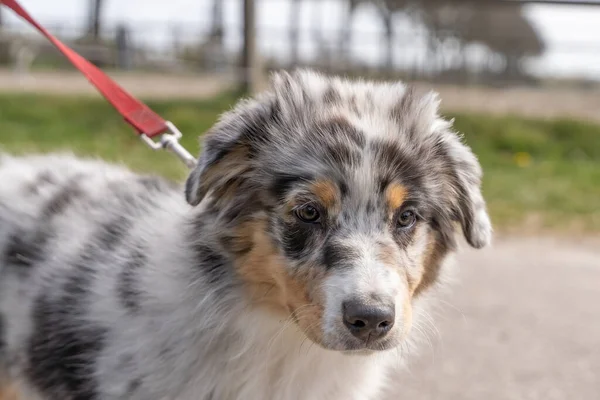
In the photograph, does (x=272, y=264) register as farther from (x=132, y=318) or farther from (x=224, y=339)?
(x=132, y=318)

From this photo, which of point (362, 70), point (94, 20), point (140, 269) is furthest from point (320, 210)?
point (94, 20)

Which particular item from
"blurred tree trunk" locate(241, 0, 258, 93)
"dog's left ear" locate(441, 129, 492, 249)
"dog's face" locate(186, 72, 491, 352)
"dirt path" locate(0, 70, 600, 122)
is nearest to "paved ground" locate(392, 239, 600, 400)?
"dog's left ear" locate(441, 129, 492, 249)

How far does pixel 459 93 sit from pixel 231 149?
11.6 m

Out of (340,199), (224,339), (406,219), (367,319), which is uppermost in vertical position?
(340,199)

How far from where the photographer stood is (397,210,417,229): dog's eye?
2756 mm

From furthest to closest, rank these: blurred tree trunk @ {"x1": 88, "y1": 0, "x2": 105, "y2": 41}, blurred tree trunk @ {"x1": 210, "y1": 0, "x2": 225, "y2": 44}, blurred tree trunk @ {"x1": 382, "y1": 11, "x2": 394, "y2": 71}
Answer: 1. blurred tree trunk @ {"x1": 88, "y1": 0, "x2": 105, "y2": 41}
2. blurred tree trunk @ {"x1": 210, "y1": 0, "x2": 225, "y2": 44}
3. blurred tree trunk @ {"x1": 382, "y1": 11, "x2": 394, "y2": 71}

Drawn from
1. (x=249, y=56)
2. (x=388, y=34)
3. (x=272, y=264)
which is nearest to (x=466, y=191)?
(x=272, y=264)

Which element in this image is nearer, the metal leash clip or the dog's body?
the dog's body

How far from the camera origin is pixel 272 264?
9.05ft

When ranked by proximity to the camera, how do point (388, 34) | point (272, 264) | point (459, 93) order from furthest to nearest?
point (388, 34) < point (459, 93) < point (272, 264)

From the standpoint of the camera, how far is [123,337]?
115 inches

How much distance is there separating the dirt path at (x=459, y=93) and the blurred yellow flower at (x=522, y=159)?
65.9 inches

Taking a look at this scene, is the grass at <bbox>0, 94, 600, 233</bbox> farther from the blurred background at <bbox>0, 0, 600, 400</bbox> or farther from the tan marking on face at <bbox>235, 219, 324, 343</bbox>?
the tan marking on face at <bbox>235, 219, 324, 343</bbox>

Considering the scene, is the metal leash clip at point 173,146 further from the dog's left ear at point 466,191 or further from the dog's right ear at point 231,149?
the dog's left ear at point 466,191
